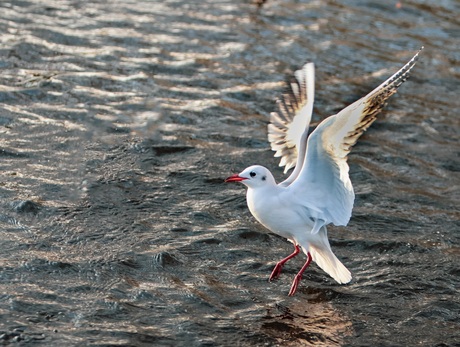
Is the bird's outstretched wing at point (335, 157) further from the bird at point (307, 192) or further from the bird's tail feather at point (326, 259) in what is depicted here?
the bird's tail feather at point (326, 259)

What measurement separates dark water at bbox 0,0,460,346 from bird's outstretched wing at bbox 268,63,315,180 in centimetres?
90

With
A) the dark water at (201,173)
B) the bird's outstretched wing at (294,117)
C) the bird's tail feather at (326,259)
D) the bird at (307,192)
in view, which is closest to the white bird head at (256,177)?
the bird at (307,192)

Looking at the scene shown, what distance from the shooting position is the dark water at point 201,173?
22.7ft

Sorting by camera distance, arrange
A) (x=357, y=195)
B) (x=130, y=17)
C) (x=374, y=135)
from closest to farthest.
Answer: (x=357, y=195) < (x=374, y=135) < (x=130, y=17)

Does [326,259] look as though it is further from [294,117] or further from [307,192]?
[294,117]

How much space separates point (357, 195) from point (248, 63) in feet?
12.3

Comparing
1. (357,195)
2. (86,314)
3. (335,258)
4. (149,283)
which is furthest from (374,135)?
(86,314)

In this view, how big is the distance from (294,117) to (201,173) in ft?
6.07

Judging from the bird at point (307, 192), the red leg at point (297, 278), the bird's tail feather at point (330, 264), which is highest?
the bird at point (307, 192)

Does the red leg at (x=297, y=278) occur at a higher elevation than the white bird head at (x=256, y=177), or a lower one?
lower

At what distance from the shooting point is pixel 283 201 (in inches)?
294

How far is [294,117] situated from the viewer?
784 cm

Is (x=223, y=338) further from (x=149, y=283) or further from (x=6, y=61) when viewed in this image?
(x=6, y=61)

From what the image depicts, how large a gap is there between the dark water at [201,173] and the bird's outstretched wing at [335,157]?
72 centimetres
